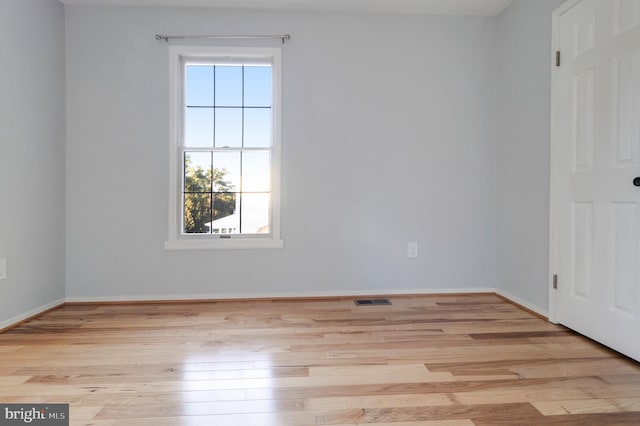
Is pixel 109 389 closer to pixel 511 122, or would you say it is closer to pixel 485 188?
pixel 485 188

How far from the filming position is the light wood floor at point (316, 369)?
1.41 meters

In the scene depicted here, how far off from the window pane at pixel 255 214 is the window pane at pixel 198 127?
611 mm

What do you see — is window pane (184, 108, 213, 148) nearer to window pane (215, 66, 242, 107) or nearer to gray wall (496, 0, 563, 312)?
window pane (215, 66, 242, 107)

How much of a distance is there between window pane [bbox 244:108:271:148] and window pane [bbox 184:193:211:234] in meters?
0.63

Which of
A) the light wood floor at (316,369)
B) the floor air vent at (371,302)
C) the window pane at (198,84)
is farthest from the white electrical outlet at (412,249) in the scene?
the window pane at (198,84)

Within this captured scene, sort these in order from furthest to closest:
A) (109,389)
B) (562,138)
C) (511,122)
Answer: (511,122) < (562,138) < (109,389)

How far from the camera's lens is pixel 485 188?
318 cm

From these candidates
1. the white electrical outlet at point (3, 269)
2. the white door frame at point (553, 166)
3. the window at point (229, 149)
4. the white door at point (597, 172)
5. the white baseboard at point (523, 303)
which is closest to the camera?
the white door at point (597, 172)

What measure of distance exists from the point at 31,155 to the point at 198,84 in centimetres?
138

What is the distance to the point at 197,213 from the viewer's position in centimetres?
308

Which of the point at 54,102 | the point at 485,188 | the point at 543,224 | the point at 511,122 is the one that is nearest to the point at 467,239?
the point at 485,188

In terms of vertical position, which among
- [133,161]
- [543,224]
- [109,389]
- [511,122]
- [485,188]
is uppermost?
[511,122]

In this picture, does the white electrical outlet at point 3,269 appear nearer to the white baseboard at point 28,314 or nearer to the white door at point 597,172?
the white baseboard at point 28,314

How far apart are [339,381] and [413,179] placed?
2006 millimetres
